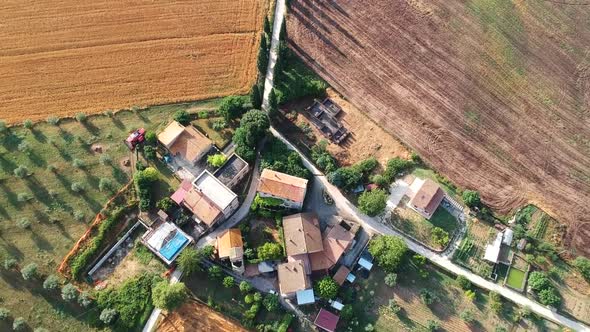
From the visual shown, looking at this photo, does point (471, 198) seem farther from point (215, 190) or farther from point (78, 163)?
point (78, 163)

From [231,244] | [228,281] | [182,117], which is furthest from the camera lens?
[182,117]

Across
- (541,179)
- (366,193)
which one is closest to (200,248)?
(366,193)

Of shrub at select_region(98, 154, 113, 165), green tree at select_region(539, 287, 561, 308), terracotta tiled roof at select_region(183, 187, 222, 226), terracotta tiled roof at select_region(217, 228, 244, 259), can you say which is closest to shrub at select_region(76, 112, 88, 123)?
shrub at select_region(98, 154, 113, 165)

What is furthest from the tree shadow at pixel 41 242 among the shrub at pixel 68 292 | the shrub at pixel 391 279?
the shrub at pixel 391 279

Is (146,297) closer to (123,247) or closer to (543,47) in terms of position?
(123,247)

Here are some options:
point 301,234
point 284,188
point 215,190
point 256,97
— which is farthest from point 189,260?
point 256,97

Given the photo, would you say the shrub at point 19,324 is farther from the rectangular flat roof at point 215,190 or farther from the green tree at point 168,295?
the rectangular flat roof at point 215,190
